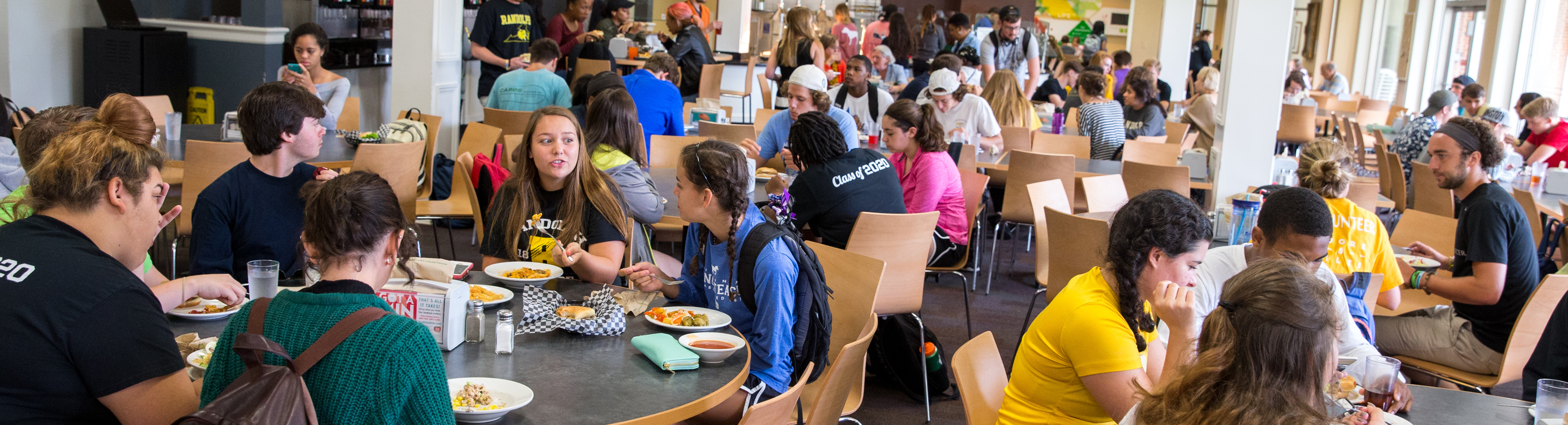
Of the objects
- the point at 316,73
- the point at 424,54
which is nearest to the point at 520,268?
the point at 316,73

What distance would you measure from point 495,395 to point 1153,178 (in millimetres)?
4017

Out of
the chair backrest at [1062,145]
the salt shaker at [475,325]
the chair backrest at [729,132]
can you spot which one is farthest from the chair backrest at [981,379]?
the chair backrest at [1062,145]

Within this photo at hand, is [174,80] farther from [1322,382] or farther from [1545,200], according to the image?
[1545,200]

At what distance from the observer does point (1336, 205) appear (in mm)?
3107

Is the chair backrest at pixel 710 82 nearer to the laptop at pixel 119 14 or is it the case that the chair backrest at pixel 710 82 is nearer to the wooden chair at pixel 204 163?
the laptop at pixel 119 14

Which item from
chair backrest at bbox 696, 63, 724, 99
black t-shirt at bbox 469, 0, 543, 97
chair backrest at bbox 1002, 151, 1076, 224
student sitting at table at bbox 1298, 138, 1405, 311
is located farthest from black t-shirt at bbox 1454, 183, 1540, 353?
chair backrest at bbox 696, 63, 724, 99

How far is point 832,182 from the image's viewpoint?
3.89 m

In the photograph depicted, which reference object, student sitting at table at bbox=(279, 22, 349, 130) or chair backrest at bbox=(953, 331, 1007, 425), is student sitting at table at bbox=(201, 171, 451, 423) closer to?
chair backrest at bbox=(953, 331, 1007, 425)

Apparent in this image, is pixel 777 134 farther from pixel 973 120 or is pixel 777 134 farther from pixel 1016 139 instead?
pixel 1016 139

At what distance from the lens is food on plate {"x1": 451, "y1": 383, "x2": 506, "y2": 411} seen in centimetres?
177

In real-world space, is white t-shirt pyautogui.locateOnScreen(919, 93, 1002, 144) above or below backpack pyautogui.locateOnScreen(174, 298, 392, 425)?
above

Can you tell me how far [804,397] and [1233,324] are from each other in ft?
4.25

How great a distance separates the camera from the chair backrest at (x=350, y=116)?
6.25m

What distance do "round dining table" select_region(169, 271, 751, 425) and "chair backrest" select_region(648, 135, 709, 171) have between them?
10.5 feet
